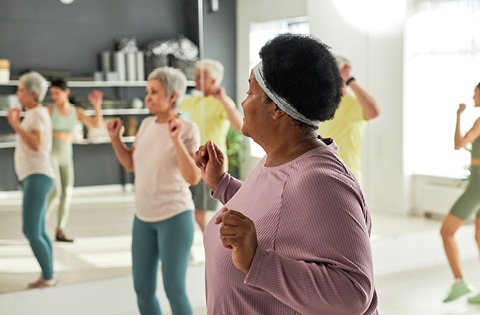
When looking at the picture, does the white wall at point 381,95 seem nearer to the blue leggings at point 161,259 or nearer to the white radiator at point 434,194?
the white radiator at point 434,194

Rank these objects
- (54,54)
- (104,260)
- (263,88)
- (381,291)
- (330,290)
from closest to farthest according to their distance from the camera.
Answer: (330,290), (263,88), (54,54), (104,260), (381,291)

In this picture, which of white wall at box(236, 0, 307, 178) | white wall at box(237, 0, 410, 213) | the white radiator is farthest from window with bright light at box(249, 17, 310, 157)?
the white radiator

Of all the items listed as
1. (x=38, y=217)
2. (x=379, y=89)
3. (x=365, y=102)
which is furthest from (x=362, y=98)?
(x=38, y=217)

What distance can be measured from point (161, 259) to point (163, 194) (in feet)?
1.03

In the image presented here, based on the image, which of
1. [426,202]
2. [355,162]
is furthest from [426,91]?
[355,162]

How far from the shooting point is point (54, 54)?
4.27 m

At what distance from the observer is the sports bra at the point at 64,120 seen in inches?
169

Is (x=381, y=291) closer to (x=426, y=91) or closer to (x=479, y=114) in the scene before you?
(x=479, y=114)

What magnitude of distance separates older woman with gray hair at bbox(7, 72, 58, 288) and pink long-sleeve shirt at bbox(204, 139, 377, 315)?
2769mm

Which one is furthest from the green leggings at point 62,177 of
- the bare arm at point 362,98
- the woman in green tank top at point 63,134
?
the bare arm at point 362,98

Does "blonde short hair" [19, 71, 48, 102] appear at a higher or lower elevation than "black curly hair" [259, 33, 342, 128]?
lower

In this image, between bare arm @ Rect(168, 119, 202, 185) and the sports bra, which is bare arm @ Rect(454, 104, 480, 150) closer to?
bare arm @ Rect(168, 119, 202, 185)

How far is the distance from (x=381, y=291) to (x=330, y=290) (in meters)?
3.93

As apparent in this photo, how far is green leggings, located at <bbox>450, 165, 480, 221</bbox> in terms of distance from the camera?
4891 mm
